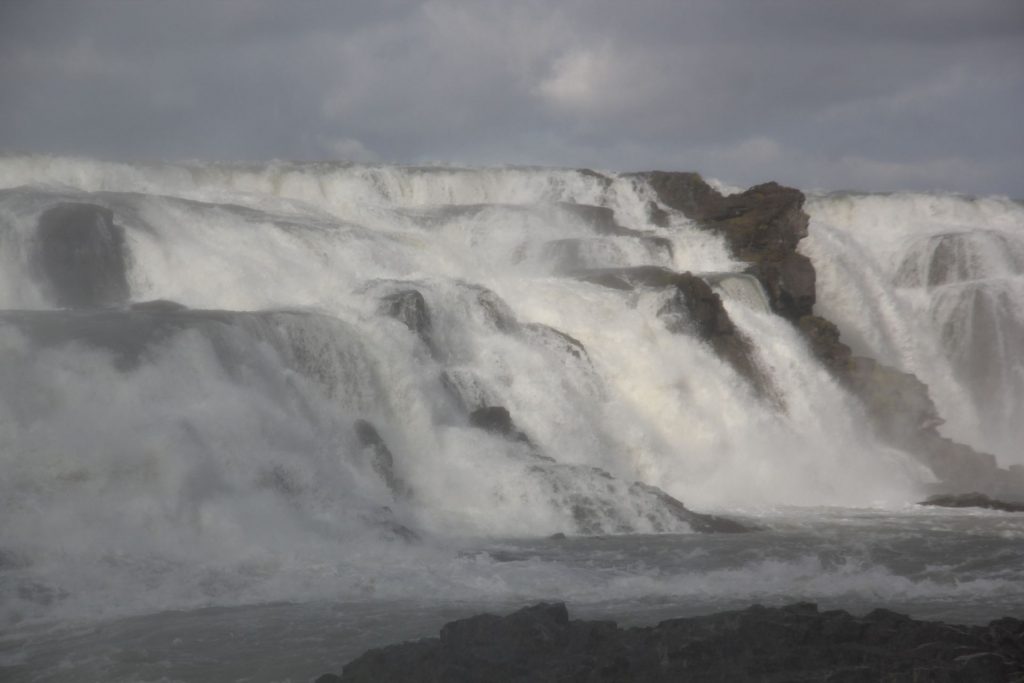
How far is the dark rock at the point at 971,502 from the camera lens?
21.2 m

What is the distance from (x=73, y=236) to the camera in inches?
870

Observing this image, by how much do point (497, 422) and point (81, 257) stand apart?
7.74 metres

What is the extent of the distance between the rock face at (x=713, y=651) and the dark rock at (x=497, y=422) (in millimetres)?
10386

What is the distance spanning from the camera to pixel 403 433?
19.9 metres

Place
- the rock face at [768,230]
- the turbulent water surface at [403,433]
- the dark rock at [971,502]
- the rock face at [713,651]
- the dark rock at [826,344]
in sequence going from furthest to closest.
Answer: the rock face at [768,230]
the dark rock at [826,344]
the dark rock at [971,502]
the turbulent water surface at [403,433]
the rock face at [713,651]

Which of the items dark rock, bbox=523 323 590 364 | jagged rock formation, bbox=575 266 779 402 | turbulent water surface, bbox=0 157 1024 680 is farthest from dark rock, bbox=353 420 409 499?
jagged rock formation, bbox=575 266 779 402

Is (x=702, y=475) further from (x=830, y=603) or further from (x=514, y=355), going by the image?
(x=830, y=603)

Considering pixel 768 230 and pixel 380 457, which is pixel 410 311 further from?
pixel 768 230

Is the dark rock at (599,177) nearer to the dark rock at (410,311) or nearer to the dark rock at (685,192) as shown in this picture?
the dark rock at (685,192)

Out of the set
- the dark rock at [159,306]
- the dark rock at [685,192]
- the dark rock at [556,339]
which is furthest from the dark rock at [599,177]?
the dark rock at [159,306]

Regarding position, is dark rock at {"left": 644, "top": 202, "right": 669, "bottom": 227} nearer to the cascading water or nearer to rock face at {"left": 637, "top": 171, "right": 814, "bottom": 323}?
rock face at {"left": 637, "top": 171, "right": 814, "bottom": 323}

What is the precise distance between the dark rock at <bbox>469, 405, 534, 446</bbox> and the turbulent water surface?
9 cm

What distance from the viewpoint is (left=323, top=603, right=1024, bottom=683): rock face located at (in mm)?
8938

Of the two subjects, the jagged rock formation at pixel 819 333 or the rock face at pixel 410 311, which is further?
the jagged rock formation at pixel 819 333
